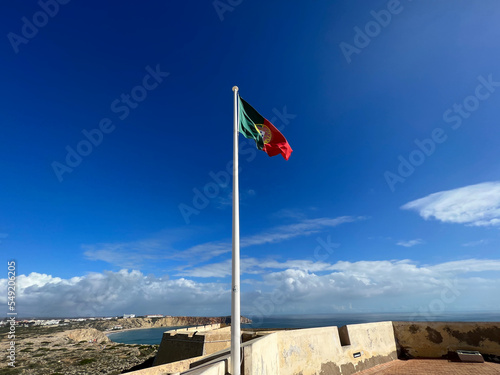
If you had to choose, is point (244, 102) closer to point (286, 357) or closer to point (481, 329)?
point (286, 357)

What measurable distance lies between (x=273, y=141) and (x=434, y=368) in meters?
8.40

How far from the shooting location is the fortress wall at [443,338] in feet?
28.9

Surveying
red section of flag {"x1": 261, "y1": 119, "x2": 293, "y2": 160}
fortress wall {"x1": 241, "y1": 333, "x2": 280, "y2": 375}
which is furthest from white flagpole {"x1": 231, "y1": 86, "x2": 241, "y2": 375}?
red section of flag {"x1": 261, "y1": 119, "x2": 293, "y2": 160}

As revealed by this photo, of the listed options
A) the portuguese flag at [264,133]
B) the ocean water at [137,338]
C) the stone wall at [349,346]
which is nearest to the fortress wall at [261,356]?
the stone wall at [349,346]

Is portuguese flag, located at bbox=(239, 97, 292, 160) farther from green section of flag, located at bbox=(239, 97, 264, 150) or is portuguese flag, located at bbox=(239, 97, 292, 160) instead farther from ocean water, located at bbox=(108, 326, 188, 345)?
ocean water, located at bbox=(108, 326, 188, 345)

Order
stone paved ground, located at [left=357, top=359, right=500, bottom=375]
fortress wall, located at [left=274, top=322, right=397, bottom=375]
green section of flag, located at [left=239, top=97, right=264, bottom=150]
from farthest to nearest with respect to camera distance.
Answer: green section of flag, located at [left=239, top=97, right=264, bottom=150]
stone paved ground, located at [left=357, top=359, right=500, bottom=375]
fortress wall, located at [left=274, top=322, right=397, bottom=375]

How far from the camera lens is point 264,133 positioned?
7.92 m

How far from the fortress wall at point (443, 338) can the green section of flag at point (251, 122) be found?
9.05 m

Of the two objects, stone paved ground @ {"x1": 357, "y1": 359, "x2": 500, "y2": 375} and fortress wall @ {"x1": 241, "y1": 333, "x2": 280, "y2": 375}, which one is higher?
fortress wall @ {"x1": 241, "y1": 333, "x2": 280, "y2": 375}

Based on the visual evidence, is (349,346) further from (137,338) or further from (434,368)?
(137,338)

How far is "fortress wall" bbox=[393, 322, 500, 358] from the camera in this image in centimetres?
881

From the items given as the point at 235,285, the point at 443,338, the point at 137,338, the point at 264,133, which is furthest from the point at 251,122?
the point at 137,338

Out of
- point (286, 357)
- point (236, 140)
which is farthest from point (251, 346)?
point (236, 140)

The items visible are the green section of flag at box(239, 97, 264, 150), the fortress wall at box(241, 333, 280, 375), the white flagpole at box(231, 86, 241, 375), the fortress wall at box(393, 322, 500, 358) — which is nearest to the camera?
the white flagpole at box(231, 86, 241, 375)
